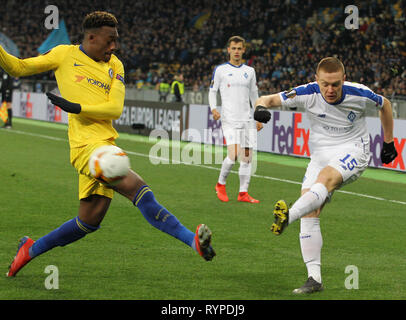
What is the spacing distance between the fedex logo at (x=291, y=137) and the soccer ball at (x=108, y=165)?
12296mm

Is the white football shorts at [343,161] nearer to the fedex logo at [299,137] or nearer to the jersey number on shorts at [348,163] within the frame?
the jersey number on shorts at [348,163]

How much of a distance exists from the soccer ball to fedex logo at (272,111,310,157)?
40.3ft

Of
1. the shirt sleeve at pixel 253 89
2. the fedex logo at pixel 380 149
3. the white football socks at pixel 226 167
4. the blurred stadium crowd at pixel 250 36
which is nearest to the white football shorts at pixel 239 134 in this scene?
the white football socks at pixel 226 167

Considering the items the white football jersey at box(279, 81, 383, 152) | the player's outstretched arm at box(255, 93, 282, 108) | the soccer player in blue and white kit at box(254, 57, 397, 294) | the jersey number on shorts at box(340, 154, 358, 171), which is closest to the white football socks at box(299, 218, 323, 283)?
the soccer player in blue and white kit at box(254, 57, 397, 294)

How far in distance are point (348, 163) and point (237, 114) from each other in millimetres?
5542

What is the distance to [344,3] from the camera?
30547 millimetres

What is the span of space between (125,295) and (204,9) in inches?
1387

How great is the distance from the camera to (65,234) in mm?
5891

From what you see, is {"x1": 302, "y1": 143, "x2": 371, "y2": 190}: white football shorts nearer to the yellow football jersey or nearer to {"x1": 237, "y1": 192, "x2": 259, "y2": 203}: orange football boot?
the yellow football jersey

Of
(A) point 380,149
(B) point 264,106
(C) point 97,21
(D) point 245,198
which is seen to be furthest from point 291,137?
(C) point 97,21

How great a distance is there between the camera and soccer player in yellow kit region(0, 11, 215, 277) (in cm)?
559

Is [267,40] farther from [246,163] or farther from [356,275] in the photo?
[356,275]

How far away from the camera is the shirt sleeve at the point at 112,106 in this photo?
18.2ft

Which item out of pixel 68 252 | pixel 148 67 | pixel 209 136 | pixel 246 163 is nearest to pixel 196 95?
pixel 209 136
